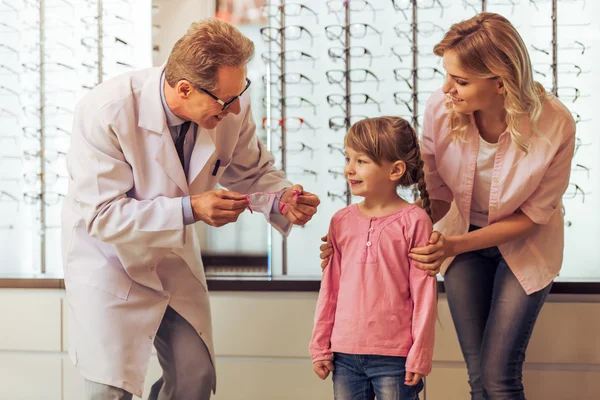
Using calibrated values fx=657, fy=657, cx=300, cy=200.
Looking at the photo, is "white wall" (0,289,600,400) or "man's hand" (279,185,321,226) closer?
"man's hand" (279,185,321,226)

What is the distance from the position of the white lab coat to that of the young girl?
0.46 m

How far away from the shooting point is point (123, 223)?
185 cm

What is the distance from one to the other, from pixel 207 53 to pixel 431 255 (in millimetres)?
830

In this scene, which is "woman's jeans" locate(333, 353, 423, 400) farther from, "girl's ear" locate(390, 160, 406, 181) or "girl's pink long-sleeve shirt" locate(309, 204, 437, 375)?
"girl's ear" locate(390, 160, 406, 181)

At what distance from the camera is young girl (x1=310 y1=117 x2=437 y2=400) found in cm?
179

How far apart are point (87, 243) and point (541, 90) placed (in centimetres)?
145

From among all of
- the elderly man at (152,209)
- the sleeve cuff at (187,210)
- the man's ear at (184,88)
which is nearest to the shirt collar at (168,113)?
the elderly man at (152,209)

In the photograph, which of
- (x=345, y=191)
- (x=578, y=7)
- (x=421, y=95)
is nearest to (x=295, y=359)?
(x=345, y=191)

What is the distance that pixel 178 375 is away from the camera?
203 cm

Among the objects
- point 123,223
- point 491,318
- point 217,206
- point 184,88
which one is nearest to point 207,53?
point 184,88

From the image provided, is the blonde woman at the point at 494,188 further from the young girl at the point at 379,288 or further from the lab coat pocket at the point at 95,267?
the lab coat pocket at the point at 95,267

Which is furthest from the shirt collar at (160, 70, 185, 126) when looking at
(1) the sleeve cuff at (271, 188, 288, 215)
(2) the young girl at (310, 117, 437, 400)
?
(2) the young girl at (310, 117, 437, 400)

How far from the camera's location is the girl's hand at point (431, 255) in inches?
70.1

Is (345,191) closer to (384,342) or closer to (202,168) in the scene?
(202,168)
